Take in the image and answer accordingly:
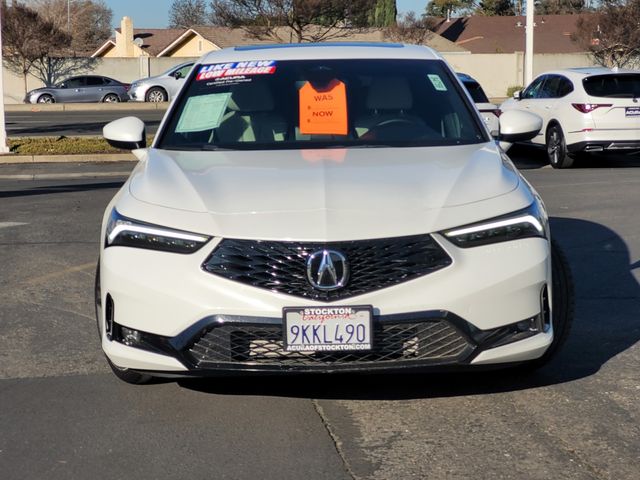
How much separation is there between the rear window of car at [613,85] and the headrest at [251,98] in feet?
34.0

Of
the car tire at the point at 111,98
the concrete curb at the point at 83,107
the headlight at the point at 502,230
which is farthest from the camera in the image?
the car tire at the point at 111,98

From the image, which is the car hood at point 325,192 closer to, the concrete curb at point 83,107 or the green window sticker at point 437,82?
the green window sticker at point 437,82

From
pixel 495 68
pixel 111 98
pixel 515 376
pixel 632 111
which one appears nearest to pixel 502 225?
pixel 515 376

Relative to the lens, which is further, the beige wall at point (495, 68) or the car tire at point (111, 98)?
the beige wall at point (495, 68)

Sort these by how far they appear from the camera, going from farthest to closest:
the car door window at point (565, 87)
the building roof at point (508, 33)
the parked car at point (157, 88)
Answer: the building roof at point (508, 33)
the parked car at point (157, 88)
the car door window at point (565, 87)

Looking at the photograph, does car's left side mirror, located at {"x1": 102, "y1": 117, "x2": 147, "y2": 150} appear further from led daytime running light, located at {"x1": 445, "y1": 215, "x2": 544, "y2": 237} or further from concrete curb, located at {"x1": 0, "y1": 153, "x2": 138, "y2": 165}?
concrete curb, located at {"x1": 0, "y1": 153, "x2": 138, "y2": 165}

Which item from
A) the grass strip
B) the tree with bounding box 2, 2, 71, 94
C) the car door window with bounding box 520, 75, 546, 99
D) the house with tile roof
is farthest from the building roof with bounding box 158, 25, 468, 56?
the car door window with bounding box 520, 75, 546, 99

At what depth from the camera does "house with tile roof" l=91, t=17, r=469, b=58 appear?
55188 millimetres

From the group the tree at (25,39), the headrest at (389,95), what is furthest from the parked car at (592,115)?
the tree at (25,39)

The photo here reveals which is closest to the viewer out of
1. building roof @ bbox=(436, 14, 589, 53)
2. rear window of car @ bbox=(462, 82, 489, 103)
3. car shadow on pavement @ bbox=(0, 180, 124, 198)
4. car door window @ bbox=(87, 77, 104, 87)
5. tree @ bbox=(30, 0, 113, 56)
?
car shadow on pavement @ bbox=(0, 180, 124, 198)

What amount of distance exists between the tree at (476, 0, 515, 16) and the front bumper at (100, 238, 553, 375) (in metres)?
88.1

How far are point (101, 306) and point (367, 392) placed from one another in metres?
1.33

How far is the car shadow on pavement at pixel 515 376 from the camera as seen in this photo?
16.6 feet

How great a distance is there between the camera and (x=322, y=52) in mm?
6254
